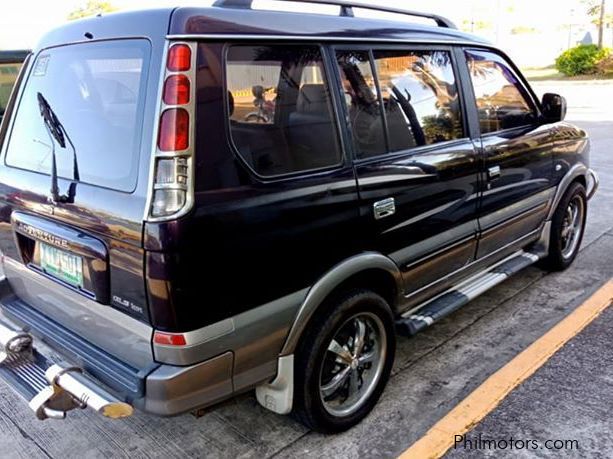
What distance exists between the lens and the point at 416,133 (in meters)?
3.16

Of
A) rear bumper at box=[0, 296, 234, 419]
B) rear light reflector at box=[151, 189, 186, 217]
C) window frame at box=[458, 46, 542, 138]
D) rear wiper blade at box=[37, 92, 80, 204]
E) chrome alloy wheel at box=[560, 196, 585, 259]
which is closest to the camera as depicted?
rear light reflector at box=[151, 189, 186, 217]

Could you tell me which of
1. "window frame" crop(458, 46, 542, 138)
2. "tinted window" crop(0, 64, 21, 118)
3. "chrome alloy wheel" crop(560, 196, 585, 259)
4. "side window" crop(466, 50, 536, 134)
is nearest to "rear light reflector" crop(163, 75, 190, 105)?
"window frame" crop(458, 46, 542, 138)

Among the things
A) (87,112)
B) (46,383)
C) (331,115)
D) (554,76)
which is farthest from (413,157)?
(554,76)

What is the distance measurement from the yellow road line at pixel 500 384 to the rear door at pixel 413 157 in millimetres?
653

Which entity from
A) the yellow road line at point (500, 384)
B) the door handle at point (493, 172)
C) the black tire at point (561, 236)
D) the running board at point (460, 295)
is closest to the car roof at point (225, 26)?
the door handle at point (493, 172)

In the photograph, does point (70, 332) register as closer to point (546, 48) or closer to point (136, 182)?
point (136, 182)

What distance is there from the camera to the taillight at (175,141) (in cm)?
202

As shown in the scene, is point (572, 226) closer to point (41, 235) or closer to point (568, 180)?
point (568, 180)

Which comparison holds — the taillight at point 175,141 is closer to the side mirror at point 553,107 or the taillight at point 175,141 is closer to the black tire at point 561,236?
the side mirror at point 553,107

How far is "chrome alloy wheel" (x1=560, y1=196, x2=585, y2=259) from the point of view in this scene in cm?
471

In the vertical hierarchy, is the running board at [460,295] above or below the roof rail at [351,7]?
below

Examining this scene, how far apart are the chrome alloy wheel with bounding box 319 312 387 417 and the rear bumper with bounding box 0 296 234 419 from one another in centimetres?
65

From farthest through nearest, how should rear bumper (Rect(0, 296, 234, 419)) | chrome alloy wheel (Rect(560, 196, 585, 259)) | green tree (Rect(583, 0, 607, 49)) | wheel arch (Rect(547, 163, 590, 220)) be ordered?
green tree (Rect(583, 0, 607, 49)) < chrome alloy wheel (Rect(560, 196, 585, 259)) < wheel arch (Rect(547, 163, 590, 220)) < rear bumper (Rect(0, 296, 234, 419))

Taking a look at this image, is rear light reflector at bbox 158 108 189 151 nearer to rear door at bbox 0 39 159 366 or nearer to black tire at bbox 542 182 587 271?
rear door at bbox 0 39 159 366
